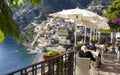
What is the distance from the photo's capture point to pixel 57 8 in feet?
430

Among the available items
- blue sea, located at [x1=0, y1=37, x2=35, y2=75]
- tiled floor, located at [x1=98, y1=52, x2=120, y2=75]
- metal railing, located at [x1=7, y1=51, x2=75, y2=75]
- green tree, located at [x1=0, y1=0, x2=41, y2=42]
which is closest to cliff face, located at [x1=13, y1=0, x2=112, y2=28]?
blue sea, located at [x1=0, y1=37, x2=35, y2=75]

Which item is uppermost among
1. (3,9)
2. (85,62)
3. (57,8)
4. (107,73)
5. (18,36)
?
(57,8)

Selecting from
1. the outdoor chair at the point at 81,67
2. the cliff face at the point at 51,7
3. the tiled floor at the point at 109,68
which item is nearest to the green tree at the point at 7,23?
the outdoor chair at the point at 81,67

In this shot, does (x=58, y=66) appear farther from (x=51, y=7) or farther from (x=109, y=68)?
(x=51, y=7)

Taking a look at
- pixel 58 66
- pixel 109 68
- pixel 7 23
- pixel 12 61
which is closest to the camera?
pixel 7 23

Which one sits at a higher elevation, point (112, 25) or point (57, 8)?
point (57, 8)

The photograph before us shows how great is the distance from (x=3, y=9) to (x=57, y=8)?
5138 inches

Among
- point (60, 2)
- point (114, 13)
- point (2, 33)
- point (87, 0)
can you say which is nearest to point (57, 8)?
point (60, 2)

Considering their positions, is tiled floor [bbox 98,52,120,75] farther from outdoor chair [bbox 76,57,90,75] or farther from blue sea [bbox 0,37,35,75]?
blue sea [bbox 0,37,35,75]

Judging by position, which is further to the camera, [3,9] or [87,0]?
[87,0]

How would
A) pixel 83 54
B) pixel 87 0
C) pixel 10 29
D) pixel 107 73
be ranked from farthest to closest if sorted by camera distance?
pixel 87 0
pixel 107 73
pixel 83 54
pixel 10 29

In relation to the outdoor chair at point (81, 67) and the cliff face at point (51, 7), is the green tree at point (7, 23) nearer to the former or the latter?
the outdoor chair at point (81, 67)

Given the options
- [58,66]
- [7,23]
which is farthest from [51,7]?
[7,23]

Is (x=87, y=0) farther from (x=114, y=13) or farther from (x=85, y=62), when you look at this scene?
(x=85, y=62)
